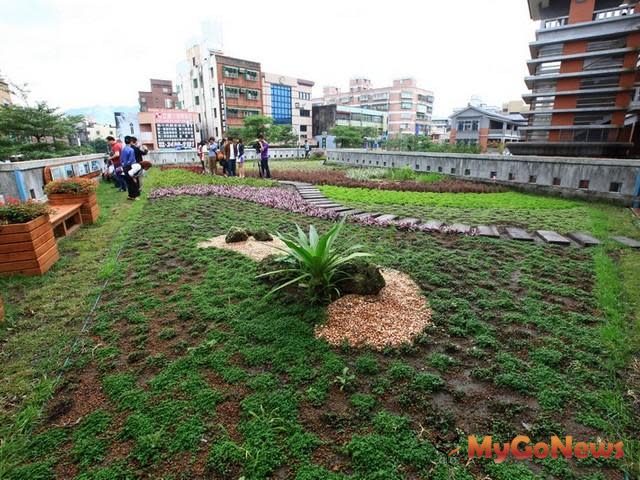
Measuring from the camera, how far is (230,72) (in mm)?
46406

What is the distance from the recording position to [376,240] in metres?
6.91

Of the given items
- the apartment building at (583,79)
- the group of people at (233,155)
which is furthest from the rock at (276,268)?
the apartment building at (583,79)

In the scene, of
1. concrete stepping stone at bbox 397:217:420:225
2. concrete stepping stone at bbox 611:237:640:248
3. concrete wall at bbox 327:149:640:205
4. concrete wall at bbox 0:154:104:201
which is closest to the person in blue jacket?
concrete wall at bbox 0:154:104:201

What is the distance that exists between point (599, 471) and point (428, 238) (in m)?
5.09

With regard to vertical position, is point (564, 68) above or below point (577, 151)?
above

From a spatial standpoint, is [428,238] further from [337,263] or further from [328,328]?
Result: [328,328]

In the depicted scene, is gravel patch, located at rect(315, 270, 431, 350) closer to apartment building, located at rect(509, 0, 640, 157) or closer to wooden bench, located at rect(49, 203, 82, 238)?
wooden bench, located at rect(49, 203, 82, 238)

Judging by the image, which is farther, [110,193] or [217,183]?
[217,183]

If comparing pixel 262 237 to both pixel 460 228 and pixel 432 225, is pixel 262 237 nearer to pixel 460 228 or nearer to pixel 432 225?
pixel 432 225

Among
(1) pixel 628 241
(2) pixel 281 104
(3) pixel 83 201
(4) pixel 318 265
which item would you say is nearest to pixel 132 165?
(3) pixel 83 201

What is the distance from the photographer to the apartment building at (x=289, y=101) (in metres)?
53.2

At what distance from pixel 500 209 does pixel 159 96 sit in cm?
7739

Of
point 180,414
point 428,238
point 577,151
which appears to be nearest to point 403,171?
point 428,238

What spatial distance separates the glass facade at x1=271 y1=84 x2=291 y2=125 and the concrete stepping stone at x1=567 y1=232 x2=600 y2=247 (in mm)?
52529
